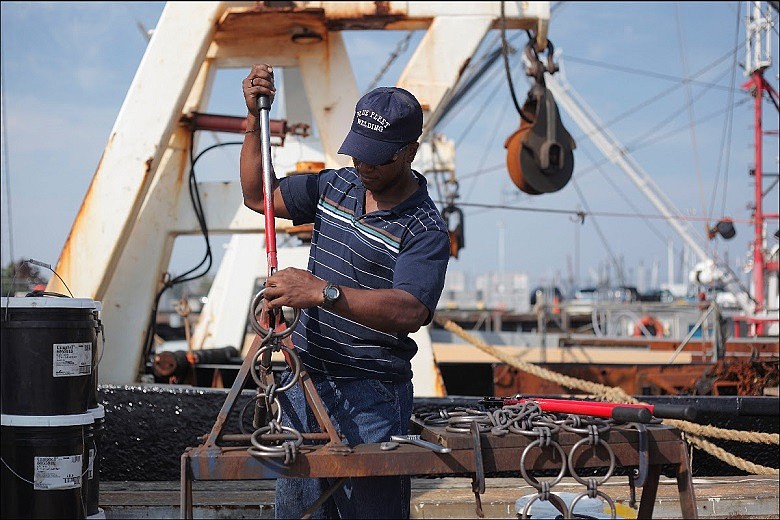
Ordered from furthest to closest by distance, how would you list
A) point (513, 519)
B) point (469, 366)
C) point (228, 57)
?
point (469, 366), point (228, 57), point (513, 519)

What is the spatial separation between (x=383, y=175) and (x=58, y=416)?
55.0 inches

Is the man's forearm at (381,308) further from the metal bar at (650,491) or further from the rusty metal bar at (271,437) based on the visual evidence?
the metal bar at (650,491)

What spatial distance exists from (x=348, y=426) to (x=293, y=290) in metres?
0.57

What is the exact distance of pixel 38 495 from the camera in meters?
3.02

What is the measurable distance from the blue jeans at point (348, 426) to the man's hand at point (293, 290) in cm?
35

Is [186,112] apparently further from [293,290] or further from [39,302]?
[293,290]

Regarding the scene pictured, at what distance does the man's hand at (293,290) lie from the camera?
96.6 inches

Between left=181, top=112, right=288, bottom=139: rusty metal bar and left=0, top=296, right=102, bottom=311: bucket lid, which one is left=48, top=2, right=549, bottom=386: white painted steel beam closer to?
left=181, top=112, right=288, bottom=139: rusty metal bar

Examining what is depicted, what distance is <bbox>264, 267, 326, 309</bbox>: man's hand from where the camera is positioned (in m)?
2.45

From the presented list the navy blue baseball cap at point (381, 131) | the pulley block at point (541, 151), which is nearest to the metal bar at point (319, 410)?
the navy blue baseball cap at point (381, 131)

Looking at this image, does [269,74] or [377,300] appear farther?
[269,74]

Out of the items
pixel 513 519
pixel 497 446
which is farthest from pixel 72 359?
pixel 513 519

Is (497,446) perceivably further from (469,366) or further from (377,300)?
(469,366)

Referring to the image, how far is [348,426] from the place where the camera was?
9.17ft
